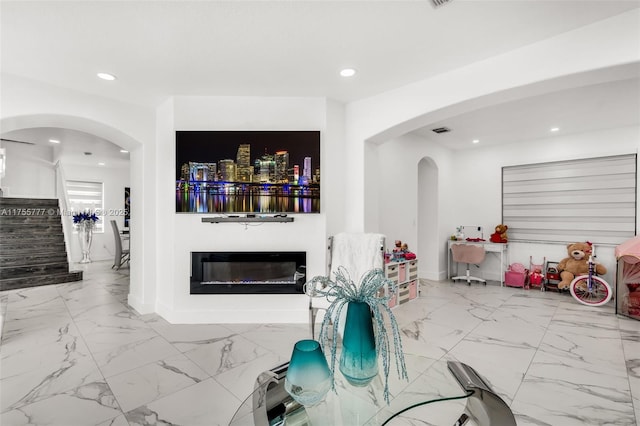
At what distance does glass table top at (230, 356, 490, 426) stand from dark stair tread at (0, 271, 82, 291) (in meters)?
6.04

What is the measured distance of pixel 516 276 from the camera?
5211mm

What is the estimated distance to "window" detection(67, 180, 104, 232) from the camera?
24.9ft

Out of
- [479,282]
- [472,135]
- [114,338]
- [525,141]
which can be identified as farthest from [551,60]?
[114,338]

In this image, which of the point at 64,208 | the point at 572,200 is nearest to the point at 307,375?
the point at 572,200

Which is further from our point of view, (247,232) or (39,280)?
(39,280)

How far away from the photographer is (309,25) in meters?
2.26

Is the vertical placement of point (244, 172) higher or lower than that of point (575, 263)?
higher

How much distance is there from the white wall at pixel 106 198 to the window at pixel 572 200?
9219mm

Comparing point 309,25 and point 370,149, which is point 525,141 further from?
point 309,25

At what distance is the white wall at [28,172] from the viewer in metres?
6.45

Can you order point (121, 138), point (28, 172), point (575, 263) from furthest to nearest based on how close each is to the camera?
point (28, 172) → point (575, 263) → point (121, 138)

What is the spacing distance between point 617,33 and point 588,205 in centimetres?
377

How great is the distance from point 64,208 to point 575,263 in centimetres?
939

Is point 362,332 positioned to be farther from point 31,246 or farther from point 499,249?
point 31,246
